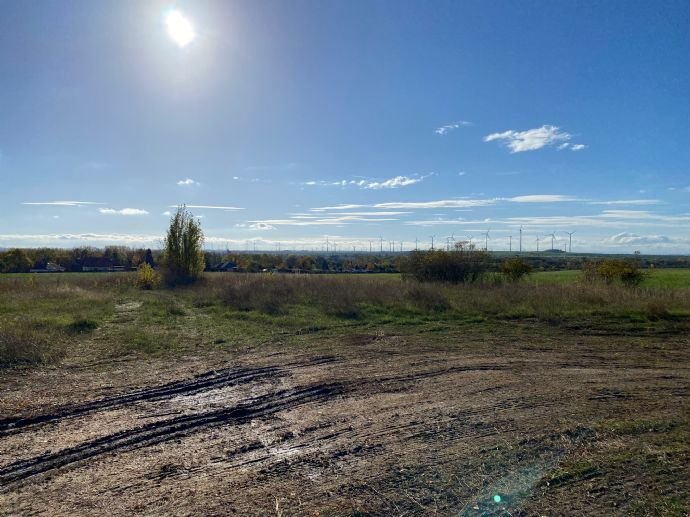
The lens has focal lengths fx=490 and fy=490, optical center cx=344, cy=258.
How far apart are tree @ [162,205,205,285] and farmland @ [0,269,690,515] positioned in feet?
68.3

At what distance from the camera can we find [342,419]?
6539mm

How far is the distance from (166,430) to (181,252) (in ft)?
101

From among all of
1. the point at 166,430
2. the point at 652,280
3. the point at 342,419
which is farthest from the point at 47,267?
the point at 342,419

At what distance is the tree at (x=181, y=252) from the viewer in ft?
116

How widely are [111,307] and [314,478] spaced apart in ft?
56.4

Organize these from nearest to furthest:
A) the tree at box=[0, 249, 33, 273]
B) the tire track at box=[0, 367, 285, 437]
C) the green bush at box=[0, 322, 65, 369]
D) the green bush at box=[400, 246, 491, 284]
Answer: the tire track at box=[0, 367, 285, 437] < the green bush at box=[0, 322, 65, 369] < the green bush at box=[400, 246, 491, 284] < the tree at box=[0, 249, 33, 273]

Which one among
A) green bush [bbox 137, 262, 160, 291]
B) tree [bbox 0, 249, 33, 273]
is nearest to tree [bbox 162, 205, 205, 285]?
green bush [bbox 137, 262, 160, 291]

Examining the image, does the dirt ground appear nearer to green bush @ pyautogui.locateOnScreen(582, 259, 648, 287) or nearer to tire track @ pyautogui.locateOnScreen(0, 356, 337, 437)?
tire track @ pyautogui.locateOnScreen(0, 356, 337, 437)

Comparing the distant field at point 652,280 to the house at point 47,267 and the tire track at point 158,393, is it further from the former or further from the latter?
the house at point 47,267

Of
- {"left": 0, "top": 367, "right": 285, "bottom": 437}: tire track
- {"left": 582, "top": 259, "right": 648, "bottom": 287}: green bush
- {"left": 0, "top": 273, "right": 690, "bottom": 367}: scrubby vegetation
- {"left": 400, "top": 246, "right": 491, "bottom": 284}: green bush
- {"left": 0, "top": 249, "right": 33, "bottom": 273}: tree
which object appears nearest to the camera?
{"left": 0, "top": 367, "right": 285, "bottom": 437}: tire track

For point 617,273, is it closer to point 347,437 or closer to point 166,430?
point 347,437

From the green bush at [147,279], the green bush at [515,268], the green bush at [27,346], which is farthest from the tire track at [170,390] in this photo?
the green bush at [147,279]

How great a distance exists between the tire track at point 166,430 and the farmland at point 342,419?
0.09 ft

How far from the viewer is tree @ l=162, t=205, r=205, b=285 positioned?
116ft
